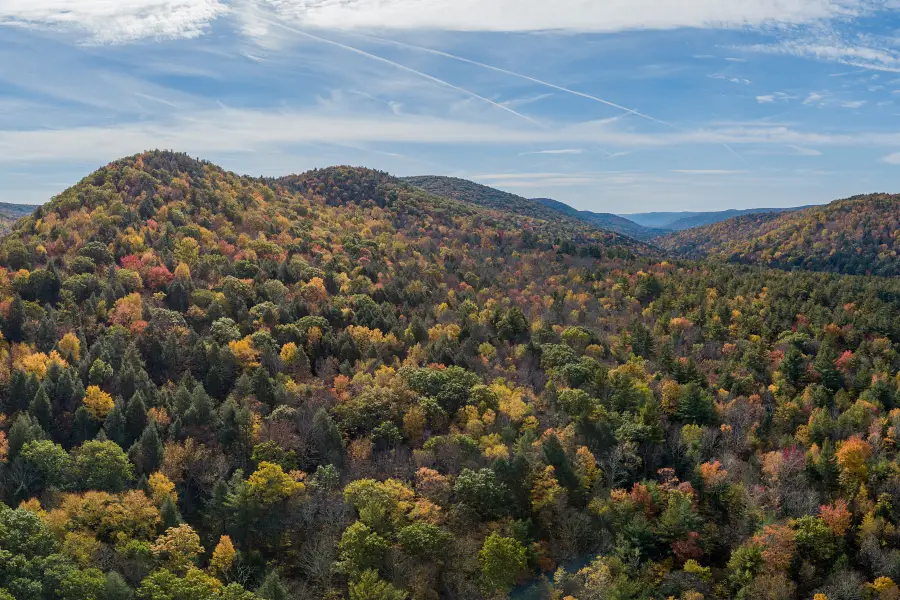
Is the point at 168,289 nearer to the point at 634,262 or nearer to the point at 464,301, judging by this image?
the point at 464,301

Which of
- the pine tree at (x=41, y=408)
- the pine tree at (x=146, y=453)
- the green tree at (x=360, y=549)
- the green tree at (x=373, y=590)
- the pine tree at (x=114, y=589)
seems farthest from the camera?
the pine tree at (x=41, y=408)

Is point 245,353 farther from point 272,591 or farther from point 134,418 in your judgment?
point 272,591

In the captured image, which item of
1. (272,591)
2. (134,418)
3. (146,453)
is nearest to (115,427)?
(134,418)

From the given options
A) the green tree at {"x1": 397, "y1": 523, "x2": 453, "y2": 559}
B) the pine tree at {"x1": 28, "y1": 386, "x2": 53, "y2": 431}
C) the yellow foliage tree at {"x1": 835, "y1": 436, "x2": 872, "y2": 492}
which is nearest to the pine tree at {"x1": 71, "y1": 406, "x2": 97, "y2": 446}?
the pine tree at {"x1": 28, "y1": 386, "x2": 53, "y2": 431}

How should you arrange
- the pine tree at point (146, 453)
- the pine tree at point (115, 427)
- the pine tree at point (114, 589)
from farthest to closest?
the pine tree at point (115, 427) < the pine tree at point (146, 453) < the pine tree at point (114, 589)

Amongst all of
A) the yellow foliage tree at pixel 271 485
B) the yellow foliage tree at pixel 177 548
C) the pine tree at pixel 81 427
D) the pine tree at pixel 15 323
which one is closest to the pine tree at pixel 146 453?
the pine tree at pixel 81 427

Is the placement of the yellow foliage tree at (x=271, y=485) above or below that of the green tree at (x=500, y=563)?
above

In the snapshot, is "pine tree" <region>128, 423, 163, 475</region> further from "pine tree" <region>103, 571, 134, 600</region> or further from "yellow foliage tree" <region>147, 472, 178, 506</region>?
"pine tree" <region>103, 571, 134, 600</region>

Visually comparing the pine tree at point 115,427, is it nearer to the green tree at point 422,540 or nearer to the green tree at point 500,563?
the green tree at point 422,540
